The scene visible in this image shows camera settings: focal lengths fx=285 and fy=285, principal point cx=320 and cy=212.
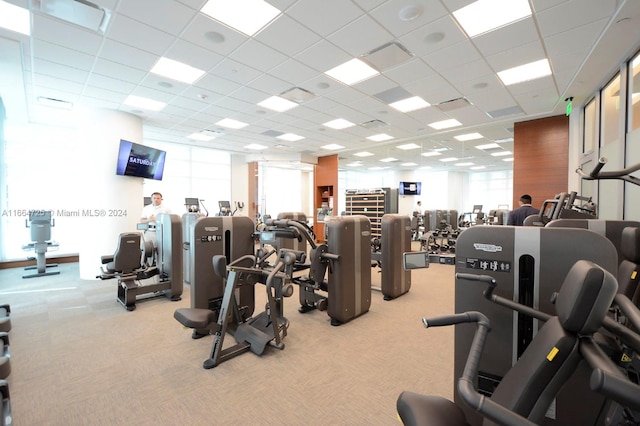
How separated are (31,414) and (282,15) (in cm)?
444

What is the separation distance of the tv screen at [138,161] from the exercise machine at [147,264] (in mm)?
2511

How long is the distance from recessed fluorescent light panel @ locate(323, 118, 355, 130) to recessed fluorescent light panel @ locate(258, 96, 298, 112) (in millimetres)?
1502

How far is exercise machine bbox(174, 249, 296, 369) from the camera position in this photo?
9.00 ft

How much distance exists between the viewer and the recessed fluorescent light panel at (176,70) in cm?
466

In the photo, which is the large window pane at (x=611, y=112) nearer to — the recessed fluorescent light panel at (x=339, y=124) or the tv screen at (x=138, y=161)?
the recessed fluorescent light panel at (x=339, y=124)

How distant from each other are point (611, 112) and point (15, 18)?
890cm

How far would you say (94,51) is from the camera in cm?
420

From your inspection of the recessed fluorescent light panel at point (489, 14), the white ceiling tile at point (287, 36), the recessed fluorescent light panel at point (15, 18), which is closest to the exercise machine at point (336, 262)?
the white ceiling tile at point (287, 36)

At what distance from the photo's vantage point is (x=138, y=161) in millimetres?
6730

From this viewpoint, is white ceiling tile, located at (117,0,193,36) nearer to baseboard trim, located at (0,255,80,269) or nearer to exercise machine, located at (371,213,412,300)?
exercise machine, located at (371,213,412,300)

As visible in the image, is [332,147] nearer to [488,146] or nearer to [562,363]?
[488,146]

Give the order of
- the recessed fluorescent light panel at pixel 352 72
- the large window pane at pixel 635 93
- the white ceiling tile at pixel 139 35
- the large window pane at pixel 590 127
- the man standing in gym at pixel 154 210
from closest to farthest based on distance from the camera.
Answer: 1. the white ceiling tile at pixel 139 35
2. the large window pane at pixel 635 93
3. the recessed fluorescent light panel at pixel 352 72
4. the large window pane at pixel 590 127
5. the man standing in gym at pixel 154 210

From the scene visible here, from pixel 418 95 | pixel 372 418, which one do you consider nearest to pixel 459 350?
pixel 372 418

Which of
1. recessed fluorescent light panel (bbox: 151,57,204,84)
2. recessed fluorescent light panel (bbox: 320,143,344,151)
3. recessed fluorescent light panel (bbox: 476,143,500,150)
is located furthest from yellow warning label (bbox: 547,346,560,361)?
recessed fluorescent light panel (bbox: 476,143,500,150)
